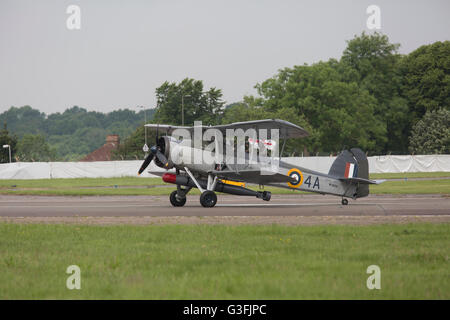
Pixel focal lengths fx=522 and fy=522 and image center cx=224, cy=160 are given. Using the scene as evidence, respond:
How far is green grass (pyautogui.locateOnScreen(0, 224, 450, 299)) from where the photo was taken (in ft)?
20.1

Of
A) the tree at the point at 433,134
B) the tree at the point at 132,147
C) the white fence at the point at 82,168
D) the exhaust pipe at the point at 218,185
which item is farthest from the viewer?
the tree at the point at 132,147

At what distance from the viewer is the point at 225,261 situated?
790 centimetres

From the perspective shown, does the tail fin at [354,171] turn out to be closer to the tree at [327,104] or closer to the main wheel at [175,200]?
→ the main wheel at [175,200]

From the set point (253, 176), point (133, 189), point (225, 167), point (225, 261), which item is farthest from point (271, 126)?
point (133, 189)

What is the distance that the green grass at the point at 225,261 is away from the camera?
613 cm

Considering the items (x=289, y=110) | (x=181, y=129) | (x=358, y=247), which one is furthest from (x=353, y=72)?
(x=358, y=247)

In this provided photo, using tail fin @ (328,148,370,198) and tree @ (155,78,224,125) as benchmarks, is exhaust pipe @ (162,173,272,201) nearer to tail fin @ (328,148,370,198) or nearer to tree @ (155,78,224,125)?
tail fin @ (328,148,370,198)

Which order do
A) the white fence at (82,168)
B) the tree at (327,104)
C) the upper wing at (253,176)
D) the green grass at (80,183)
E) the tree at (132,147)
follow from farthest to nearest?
1. the tree at (132,147)
2. the tree at (327,104)
3. the white fence at (82,168)
4. the green grass at (80,183)
5. the upper wing at (253,176)

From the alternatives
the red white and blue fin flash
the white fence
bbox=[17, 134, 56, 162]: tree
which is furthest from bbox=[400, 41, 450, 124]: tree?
bbox=[17, 134, 56, 162]: tree

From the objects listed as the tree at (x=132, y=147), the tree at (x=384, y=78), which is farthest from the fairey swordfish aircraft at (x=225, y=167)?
the tree at (x=384, y=78)

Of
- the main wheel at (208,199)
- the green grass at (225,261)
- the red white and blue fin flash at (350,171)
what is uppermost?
the red white and blue fin flash at (350,171)

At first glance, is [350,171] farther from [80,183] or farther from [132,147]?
[132,147]

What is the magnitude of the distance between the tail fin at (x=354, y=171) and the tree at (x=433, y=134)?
52.4m
